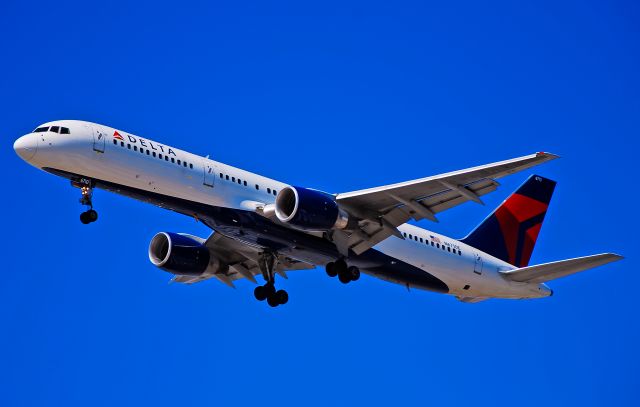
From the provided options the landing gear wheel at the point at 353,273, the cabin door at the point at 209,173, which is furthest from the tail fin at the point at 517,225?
the cabin door at the point at 209,173

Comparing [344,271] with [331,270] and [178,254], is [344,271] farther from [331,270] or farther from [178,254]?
[178,254]

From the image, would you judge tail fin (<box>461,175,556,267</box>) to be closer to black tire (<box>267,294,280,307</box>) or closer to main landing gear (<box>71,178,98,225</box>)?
black tire (<box>267,294,280,307</box>)

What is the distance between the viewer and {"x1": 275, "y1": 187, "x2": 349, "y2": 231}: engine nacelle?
1395 inches

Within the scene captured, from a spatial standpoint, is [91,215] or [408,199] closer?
[91,215]

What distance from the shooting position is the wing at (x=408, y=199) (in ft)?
112

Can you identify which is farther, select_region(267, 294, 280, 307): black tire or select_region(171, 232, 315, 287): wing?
select_region(171, 232, 315, 287): wing

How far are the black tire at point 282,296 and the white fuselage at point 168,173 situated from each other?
165 inches

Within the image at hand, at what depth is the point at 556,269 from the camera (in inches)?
1543

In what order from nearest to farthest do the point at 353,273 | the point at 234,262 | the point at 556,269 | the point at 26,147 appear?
the point at 26,147 < the point at 353,273 < the point at 556,269 < the point at 234,262

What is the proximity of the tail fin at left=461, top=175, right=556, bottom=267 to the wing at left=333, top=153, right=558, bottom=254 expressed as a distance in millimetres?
6703

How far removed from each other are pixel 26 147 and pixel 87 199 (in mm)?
2757

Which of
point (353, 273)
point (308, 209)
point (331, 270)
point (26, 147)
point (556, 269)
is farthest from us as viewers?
point (556, 269)

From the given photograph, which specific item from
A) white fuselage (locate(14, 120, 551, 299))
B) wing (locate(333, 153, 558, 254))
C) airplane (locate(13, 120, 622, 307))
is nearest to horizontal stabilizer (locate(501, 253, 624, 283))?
airplane (locate(13, 120, 622, 307))

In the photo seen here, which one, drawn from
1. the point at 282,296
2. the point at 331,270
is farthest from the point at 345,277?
the point at 282,296
